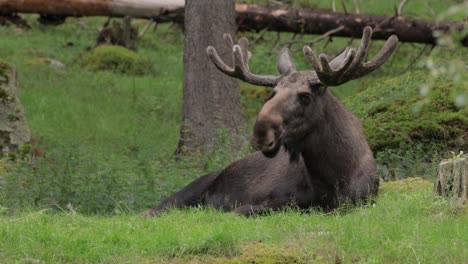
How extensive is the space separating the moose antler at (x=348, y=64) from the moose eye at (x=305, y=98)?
19 cm

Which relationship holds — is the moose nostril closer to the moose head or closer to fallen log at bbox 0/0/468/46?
the moose head

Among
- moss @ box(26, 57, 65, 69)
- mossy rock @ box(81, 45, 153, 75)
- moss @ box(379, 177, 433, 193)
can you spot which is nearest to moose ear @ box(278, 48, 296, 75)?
moss @ box(379, 177, 433, 193)

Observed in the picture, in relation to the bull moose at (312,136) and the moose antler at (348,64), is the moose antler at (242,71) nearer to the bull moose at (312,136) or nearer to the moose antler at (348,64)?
the bull moose at (312,136)

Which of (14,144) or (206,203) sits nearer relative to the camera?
(206,203)

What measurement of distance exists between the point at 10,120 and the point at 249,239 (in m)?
7.59

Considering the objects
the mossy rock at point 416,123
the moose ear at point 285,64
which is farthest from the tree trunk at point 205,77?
the moose ear at point 285,64

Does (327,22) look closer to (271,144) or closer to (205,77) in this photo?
(205,77)

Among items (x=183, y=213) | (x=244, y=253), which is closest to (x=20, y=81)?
(x=183, y=213)

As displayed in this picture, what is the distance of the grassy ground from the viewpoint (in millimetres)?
7047

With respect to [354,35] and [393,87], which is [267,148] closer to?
[393,87]

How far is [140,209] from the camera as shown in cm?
1072

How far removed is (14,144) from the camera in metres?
14.1

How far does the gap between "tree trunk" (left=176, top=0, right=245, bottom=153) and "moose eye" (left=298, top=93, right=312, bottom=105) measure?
531 centimetres

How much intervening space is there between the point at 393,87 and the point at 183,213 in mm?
5227
